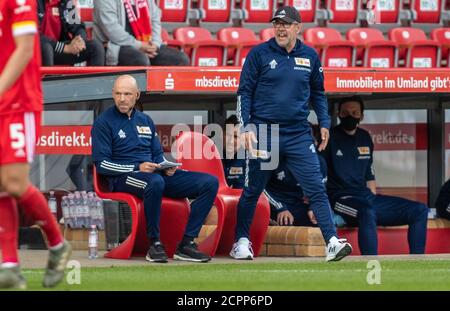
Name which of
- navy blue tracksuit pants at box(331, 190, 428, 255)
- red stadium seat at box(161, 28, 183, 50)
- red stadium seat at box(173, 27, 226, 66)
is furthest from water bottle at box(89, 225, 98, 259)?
red stadium seat at box(173, 27, 226, 66)

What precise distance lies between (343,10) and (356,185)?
249 inches

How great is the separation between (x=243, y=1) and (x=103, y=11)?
4.63m

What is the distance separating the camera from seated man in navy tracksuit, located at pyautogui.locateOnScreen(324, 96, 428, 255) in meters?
11.2

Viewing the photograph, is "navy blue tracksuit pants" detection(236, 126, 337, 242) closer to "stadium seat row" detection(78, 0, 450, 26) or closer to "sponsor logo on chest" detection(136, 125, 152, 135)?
"sponsor logo on chest" detection(136, 125, 152, 135)

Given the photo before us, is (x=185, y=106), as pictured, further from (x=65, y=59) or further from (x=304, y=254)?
(x=304, y=254)

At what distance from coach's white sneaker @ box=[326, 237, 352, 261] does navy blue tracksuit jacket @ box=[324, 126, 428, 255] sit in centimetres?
169

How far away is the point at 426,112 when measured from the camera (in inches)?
532

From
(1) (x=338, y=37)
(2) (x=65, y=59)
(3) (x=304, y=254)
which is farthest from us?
(1) (x=338, y=37)

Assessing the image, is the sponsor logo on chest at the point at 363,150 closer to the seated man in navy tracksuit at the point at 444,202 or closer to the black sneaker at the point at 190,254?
the seated man in navy tracksuit at the point at 444,202

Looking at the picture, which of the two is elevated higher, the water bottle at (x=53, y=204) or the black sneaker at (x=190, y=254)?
the water bottle at (x=53, y=204)

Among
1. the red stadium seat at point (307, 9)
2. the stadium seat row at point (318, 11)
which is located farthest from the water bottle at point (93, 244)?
the red stadium seat at point (307, 9)

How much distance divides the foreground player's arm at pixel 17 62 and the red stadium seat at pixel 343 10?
36.0 feet

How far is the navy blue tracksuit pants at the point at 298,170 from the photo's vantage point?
9492 mm
